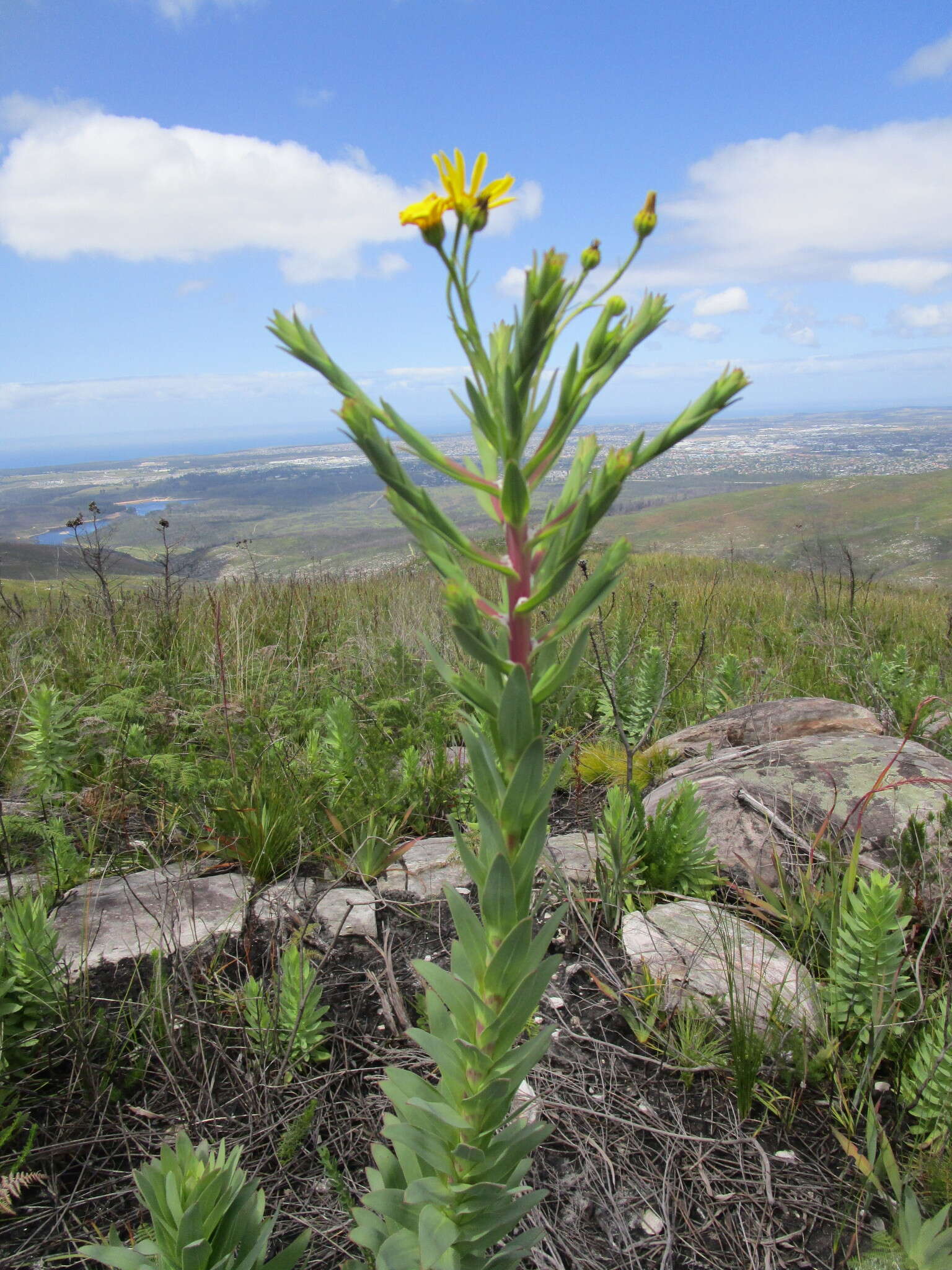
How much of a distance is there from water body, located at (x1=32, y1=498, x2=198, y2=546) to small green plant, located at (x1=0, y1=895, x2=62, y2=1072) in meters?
5.87

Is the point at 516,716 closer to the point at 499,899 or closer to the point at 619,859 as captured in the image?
the point at 499,899

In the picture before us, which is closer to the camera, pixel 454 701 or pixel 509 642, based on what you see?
pixel 509 642

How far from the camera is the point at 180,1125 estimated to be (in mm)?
1825

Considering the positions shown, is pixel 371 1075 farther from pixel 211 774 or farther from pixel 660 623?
pixel 660 623

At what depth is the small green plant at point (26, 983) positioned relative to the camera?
1.94m

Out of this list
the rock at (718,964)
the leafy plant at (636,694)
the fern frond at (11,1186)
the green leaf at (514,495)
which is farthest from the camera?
the leafy plant at (636,694)

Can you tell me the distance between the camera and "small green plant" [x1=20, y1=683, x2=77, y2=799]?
338 cm

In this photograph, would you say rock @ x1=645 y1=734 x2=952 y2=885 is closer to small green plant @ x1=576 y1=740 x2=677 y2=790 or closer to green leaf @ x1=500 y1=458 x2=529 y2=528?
small green plant @ x1=576 y1=740 x2=677 y2=790

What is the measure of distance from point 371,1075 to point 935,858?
2224 mm

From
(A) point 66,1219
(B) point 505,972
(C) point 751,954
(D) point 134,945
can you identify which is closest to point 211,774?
(D) point 134,945

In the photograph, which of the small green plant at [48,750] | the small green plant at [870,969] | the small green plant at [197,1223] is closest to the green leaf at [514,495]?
the small green plant at [197,1223]

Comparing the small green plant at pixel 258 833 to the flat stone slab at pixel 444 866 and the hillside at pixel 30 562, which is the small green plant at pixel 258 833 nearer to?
the flat stone slab at pixel 444 866

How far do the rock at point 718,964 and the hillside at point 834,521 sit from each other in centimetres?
6854

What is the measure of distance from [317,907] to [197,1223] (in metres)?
1.55
